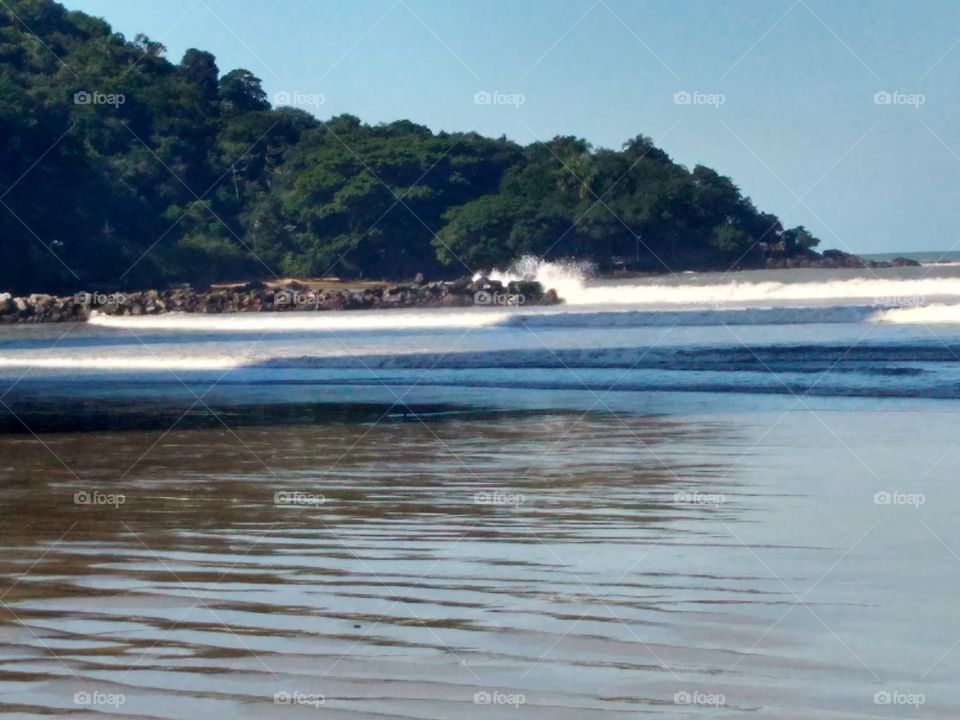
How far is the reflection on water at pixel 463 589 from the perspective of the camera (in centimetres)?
440

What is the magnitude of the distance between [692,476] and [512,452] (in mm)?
1729

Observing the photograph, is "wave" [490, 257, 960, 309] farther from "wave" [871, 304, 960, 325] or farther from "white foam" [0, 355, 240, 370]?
"white foam" [0, 355, 240, 370]

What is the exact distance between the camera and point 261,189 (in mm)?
68250

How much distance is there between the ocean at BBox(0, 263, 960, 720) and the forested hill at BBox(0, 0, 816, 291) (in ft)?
122

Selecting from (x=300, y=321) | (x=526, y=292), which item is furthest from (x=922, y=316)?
(x=526, y=292)

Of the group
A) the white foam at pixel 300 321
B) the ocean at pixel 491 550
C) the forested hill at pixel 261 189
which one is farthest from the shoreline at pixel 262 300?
the ocean at pixel 491 550

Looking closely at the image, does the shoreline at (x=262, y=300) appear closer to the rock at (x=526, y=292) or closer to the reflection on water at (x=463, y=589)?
the rock at (x=526, y=292)

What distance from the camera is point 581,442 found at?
10430 millimetres

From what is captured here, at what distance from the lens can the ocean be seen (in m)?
4.46

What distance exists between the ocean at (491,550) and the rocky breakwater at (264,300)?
81.0 feet

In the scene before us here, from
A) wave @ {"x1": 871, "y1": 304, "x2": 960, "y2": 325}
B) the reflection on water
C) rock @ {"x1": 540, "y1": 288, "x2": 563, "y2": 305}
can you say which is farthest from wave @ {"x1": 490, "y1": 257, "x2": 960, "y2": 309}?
the reflection on water

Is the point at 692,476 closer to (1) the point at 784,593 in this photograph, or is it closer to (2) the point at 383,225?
(1) the point at 784,593

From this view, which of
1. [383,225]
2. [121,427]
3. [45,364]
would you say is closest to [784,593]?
[121,427]

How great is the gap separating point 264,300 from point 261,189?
25.5m
